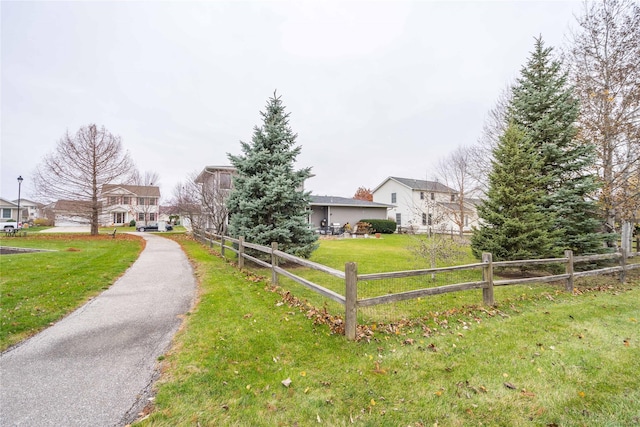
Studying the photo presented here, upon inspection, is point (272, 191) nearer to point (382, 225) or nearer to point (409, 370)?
point (409, 370)

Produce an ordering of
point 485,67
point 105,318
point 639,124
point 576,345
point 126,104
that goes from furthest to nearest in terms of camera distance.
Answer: point 126,104 → point 485,67 → point 639,124 → point 105,318 → point 576,345

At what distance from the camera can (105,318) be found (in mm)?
5090

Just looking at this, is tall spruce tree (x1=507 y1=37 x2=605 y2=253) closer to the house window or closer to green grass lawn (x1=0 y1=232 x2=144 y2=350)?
green grass lawn (x1=0 y1=232 x2=144 y2=350)

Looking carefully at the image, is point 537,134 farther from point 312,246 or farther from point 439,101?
point 439,101

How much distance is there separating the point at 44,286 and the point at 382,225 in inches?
1066

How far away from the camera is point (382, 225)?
98.8 feet

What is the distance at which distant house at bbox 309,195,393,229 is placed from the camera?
2978 centimetres

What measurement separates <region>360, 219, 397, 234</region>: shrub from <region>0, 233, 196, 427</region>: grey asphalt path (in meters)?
25.1

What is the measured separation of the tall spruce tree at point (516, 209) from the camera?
886cm

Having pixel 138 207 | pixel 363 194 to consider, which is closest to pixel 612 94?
pixel 363 194

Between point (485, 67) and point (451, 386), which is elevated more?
point (485, 67)

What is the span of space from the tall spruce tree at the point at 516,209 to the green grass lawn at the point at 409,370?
132 inches

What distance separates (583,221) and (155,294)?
13636mm

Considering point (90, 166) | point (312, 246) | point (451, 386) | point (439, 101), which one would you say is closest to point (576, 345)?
point (451, 386)
